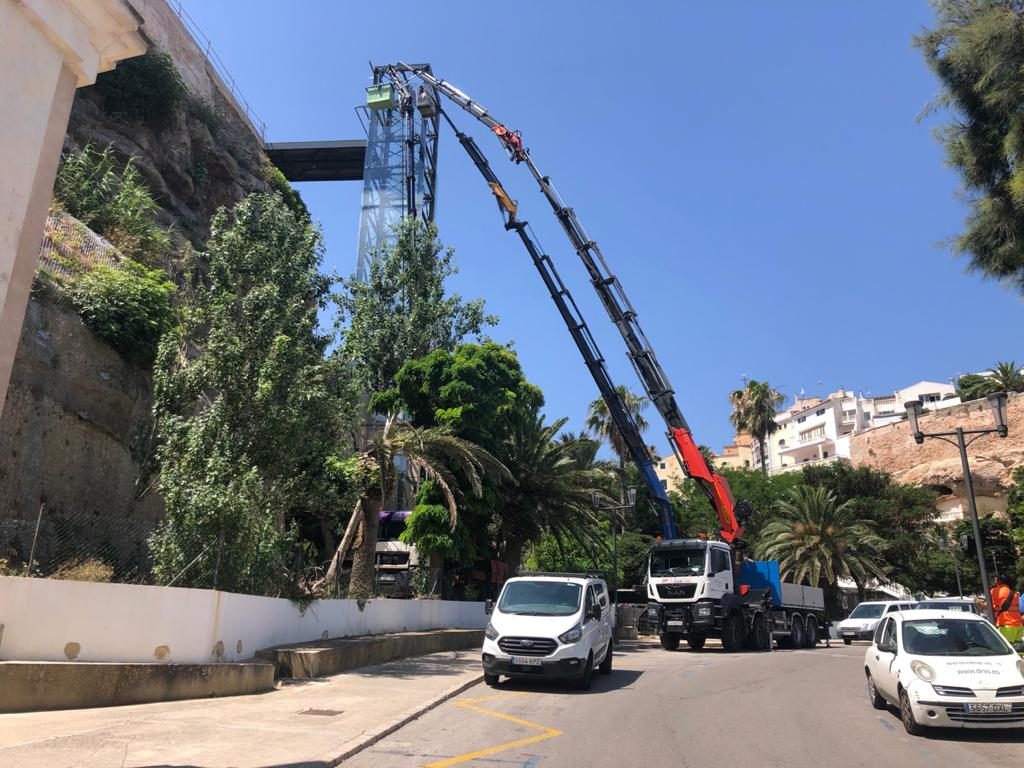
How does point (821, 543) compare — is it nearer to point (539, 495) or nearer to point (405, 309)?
point (539, 495)

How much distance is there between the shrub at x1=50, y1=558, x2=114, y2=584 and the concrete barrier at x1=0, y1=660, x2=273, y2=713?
59.5 inches

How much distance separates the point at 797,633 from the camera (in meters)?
27.8

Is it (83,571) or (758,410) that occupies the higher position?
(758,410)

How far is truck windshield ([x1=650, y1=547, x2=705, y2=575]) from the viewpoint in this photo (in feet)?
75.4

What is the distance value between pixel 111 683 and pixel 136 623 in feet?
3.29

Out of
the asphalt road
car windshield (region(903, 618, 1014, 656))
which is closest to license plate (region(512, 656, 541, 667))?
the asphalt road

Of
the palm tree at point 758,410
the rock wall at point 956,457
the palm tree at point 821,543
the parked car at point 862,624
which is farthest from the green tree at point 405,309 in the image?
the rock wall at point 956,457

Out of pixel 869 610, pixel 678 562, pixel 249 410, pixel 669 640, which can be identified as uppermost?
pixel 249 410

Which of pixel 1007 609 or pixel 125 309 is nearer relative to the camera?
pixel 1007 609

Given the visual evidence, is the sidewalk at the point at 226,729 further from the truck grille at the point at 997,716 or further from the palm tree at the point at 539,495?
the palm tree at the point at 539,495

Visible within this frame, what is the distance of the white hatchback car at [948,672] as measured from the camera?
28.6 ft

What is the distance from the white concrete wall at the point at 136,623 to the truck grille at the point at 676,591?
1224 centimetres

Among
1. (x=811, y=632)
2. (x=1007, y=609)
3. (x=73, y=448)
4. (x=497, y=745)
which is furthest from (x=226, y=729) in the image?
(x=811, y=632)

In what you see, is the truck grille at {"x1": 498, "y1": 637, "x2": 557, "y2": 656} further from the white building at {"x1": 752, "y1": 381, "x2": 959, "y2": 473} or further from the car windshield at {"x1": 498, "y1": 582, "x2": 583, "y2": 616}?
the white building at {"x1": 752, "y1": 381, "x2": 959, "y2": 473}
